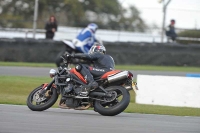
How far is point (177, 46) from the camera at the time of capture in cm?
2331

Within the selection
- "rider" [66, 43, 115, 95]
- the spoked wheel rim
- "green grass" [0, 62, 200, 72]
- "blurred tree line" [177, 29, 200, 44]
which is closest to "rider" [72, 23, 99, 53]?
"green grass" [0, 62, 200, 72]

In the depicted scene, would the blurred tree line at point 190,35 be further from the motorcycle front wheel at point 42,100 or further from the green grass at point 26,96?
the motorcycle front wheel at point 42,100

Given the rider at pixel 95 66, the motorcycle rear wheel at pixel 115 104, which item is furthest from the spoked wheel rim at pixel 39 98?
the motorcycle rear wheel at pixel 115 104

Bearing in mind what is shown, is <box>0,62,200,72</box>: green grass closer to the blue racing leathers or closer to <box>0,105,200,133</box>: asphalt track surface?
the blue racing leathers

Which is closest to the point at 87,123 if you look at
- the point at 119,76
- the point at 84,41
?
the point at 119,76

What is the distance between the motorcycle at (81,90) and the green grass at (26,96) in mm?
1442

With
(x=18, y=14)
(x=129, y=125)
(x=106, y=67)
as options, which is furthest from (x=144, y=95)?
(x=18, y=14)

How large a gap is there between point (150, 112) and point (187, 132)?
3.39 metres

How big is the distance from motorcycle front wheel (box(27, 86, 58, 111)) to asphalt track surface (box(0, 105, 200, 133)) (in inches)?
5.4

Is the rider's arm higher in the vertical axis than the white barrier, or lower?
higher

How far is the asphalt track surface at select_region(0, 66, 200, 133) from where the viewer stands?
8.27 metres

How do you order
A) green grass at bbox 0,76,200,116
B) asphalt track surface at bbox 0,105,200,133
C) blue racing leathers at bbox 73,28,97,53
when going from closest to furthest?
asphalt track surface at bbox 0,105,200,133 → green grass at bbox 0,76,200,116 → blue racing leathers at bbox 73,28,97,53

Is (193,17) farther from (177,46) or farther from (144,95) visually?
(144,95)

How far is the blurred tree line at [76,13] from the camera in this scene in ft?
81.7
